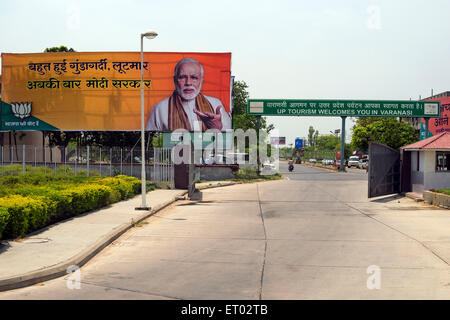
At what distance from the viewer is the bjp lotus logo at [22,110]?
40.2 metres

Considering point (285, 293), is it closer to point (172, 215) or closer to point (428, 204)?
point (172, 215)

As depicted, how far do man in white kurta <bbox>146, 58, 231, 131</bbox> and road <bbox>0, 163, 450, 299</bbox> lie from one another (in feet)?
68.9

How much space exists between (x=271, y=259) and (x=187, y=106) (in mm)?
29853

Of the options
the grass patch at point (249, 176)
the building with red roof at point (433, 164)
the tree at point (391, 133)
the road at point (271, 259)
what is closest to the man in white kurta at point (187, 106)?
the grass patch at point (249, 176)

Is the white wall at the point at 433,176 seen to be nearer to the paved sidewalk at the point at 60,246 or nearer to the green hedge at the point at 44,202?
the green hedge at the point at 44,202

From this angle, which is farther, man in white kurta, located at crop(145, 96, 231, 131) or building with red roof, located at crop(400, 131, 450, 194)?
man in white kurta, located at crop(145, 96, 231, 131)

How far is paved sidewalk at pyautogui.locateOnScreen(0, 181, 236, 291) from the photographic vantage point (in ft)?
26.9

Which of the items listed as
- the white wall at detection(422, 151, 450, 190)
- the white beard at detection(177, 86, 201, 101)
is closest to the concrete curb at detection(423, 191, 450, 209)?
the white wall at detection(422, 151, 450, 190)

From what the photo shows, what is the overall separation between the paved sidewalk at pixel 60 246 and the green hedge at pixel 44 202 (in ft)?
0.94

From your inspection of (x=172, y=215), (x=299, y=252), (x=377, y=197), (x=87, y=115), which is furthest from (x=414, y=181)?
(x=87, y=115)

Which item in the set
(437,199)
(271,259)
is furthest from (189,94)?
(271,259)

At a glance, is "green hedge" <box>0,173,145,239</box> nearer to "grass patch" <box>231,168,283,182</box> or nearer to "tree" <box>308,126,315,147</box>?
"grass patch" <box>231,168,283,182</box>

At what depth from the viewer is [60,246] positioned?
1055 cm

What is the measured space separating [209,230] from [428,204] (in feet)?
40.3
